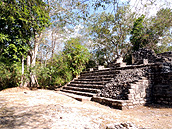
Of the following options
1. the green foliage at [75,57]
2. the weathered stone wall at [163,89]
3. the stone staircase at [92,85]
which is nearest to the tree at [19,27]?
the green foliage at [75,57]

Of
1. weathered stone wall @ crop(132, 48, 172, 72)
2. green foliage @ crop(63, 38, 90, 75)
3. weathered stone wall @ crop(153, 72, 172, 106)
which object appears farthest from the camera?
green foliage @ crop(63, 38, 90, 75)

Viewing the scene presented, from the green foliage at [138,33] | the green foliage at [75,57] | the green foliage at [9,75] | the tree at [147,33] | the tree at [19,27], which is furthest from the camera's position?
the green foliage at [138,33]

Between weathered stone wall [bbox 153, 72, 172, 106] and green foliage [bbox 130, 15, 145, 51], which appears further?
green foliage [bbox 130, 15, 145, 51]

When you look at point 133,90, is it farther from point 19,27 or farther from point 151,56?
point 19,27

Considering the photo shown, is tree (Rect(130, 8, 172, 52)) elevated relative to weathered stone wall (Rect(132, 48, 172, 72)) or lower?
elevated

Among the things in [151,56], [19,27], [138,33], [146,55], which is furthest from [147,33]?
[19,27]

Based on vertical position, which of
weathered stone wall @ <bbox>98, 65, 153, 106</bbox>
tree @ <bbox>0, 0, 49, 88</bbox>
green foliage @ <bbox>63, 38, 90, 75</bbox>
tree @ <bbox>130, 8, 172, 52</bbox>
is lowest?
weathered stone wall @ <bbox>98, 65, 153, 106</bbox>

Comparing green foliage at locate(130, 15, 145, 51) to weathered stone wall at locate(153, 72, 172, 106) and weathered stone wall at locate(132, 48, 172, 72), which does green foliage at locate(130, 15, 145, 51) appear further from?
weathered stone wall at locate(153, 72, 172, 106)

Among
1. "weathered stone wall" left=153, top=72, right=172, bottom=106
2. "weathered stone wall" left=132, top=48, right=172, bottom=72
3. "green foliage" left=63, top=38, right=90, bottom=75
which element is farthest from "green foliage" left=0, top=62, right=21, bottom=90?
"weathered stone wall" left=132, top=48, right=172, bottom=72

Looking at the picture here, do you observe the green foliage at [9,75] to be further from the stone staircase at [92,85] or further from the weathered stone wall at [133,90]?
the weathered stone wall at [133,90]

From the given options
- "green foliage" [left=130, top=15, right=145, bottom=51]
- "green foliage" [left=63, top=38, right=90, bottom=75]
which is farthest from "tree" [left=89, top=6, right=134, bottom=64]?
"green foliage" [left=63, top=38, right=90, bottom=75]

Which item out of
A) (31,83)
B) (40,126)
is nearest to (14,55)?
(31,83)

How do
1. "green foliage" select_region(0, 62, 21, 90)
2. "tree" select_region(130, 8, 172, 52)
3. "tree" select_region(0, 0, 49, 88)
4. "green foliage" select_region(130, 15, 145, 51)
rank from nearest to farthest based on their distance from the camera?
"tree" select_region(0, 0, 49, 88), "green foliage" select_region(0, 62, 21, 90), "tree" select_region(130, 8, 172, 52), "green foliage" select_region(130, 15, 145, 51)

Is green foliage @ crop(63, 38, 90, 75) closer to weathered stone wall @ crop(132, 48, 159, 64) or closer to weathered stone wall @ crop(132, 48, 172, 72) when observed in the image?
weathered stone wall @ crop(132, 48, 172, 72)
